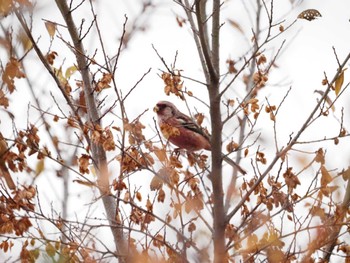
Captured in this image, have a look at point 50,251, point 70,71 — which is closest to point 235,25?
point 70,71

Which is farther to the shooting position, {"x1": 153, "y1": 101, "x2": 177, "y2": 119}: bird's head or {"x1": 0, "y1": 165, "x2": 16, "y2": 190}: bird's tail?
{"x1": 153, "y1": 101, "x2": 177, "y2": 119}: bird's head

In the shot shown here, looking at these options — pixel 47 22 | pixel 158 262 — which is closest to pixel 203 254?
pixel 158 262

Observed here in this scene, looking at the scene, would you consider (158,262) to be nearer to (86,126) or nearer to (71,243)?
(71,243)

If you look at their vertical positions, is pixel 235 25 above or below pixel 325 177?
above

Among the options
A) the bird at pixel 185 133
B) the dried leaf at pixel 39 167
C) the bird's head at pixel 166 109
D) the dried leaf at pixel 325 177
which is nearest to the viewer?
the dried leaf at pixel 325 177

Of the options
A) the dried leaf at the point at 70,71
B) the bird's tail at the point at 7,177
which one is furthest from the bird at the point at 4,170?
the dried leaf at the point at 70,71

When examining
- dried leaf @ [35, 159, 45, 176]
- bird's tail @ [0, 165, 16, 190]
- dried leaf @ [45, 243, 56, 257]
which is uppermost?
dried leaf @ [35, 159, 45, 176]

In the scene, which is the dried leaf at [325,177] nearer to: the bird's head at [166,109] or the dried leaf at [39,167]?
the dried leaf at [39,167]

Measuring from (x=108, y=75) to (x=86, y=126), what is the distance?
17.4 inches

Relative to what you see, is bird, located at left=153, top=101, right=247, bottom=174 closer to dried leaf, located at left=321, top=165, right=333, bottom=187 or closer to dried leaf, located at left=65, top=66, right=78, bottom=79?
dried leaf, located at left=65, top=66, right=78, bottom=79

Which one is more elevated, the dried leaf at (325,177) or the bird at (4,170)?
the bird at (4,170)

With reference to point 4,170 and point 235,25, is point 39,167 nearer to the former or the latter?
point 4,170

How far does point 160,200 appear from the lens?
5312 millimetres

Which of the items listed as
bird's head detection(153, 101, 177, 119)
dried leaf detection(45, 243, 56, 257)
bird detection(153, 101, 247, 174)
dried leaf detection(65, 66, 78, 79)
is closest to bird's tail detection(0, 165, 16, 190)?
dried leaf detection(45, 243, 56, 257)
